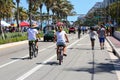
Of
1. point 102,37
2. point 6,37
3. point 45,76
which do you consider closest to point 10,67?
point 45,76

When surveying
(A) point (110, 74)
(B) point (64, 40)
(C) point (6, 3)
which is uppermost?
(C) point (6, 3)

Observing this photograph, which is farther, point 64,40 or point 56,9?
point 56,9

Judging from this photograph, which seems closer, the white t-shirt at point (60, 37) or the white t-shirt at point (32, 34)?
the white t-shirt at point (60, 37)

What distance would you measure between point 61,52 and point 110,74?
374 centimetres

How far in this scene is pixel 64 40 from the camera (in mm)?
18078

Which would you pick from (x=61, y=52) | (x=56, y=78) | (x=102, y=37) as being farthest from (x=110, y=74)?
(x=102, y=37)

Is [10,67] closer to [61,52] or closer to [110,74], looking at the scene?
[61,52]

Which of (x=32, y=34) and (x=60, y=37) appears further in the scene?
(x=32, y=34)

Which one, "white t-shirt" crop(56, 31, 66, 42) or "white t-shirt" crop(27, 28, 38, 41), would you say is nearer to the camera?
"white t-shirt" crop(56, 31, 66, 42)

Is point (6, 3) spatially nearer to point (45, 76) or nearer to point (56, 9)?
point (45, 76)

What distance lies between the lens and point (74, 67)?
16781 millimetres

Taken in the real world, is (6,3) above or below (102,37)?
above

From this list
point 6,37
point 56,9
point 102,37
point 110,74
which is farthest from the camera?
point 56,9

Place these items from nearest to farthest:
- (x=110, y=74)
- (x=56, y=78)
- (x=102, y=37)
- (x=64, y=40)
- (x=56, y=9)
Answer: (x=56, y=78) → (x=110, y=74) → (x=64, y=40) → (x=102, y=37) → (x=56, y=9)
